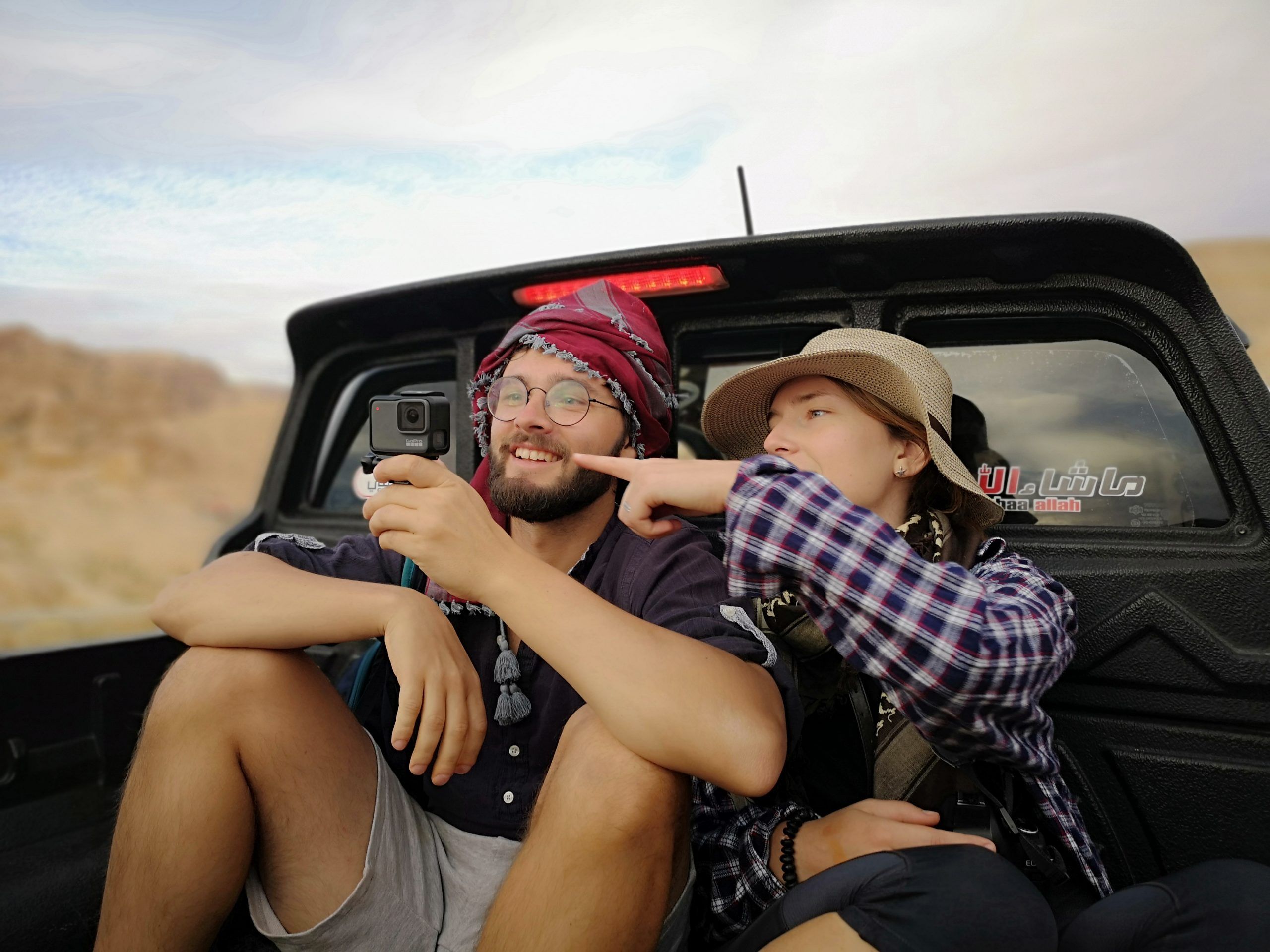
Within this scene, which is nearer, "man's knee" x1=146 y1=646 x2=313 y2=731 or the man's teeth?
"man's knee" x1=146 y1=646 x2=313 y2=731

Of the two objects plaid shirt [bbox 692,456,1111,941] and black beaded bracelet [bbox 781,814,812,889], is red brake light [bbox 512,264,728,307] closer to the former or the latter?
plaid shirt [bbox 692,456,1111,941]

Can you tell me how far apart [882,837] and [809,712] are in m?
0.41

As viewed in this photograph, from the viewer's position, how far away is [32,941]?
82.1 inches

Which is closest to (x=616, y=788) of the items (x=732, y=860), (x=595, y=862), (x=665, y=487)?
(x=595, y=862)

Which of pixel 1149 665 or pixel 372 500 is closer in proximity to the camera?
pixel 372 500

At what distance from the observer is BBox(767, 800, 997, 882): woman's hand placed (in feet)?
5.27

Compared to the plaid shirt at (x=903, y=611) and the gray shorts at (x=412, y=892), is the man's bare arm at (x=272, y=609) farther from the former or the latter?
the plaid shirt at (x=903, y=611)

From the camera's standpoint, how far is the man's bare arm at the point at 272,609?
1685mm

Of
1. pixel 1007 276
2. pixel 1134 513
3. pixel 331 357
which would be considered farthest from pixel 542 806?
pixel 331 357

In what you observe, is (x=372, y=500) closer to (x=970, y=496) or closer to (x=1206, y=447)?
(x=970, y=496)

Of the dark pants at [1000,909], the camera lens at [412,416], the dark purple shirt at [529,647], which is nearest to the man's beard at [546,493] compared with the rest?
the dark purple shirt at [529,647]

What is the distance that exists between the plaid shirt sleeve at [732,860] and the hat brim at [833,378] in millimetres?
854

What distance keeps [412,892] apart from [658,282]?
5.61 feet

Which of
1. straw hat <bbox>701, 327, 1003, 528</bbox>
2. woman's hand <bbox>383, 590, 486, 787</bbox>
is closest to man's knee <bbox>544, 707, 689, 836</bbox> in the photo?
woman's hand <bbox>383, 590, 486, 787</bbox>
